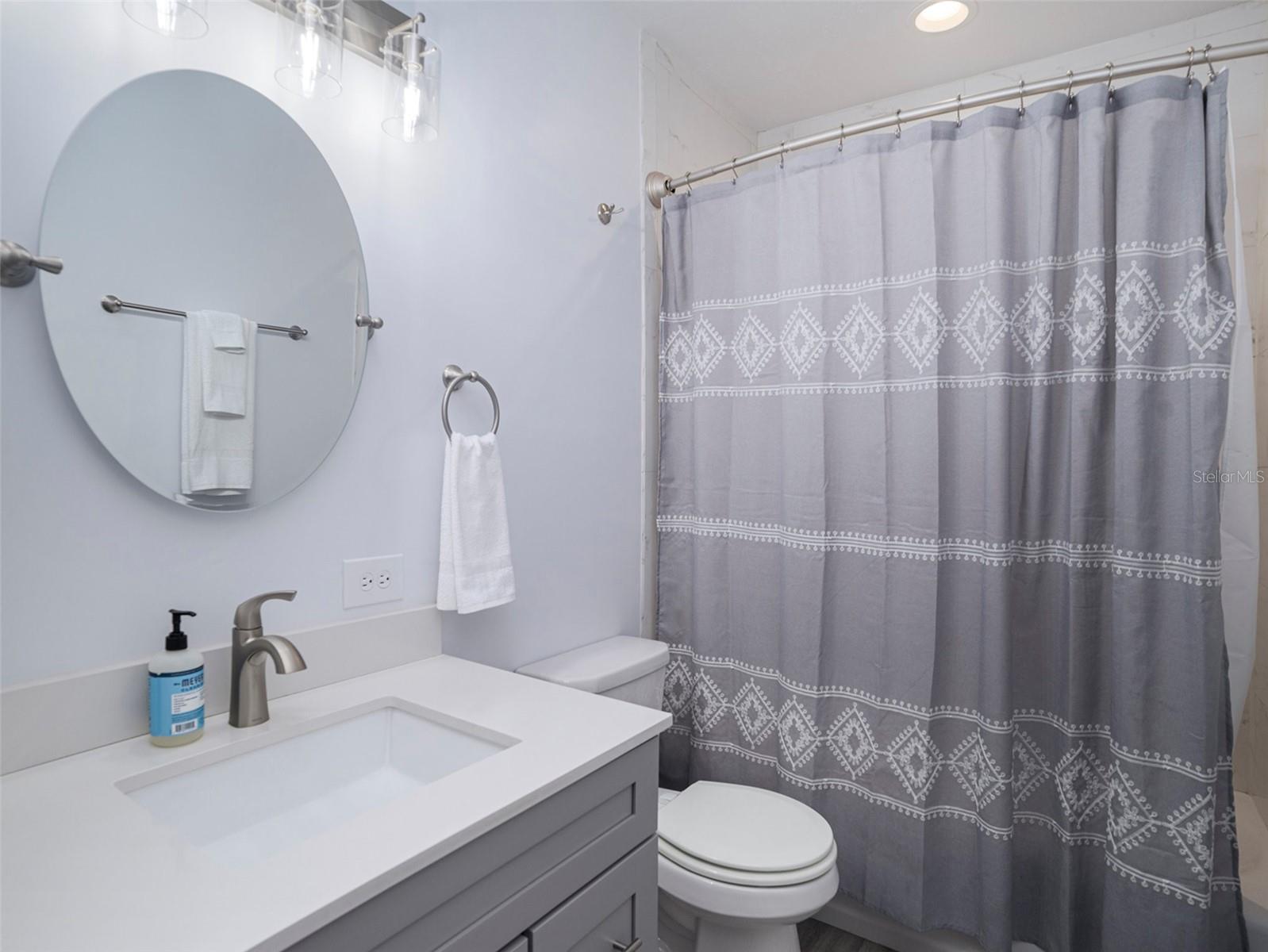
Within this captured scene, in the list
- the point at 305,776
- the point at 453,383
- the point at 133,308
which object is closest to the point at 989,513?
the point at 453,383

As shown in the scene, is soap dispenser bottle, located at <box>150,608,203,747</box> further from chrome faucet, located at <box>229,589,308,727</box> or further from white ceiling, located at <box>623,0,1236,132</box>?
white ceiling, located at <box>623,0,1236,132</box>

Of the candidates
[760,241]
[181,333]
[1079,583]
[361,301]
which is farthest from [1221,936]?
[181,333]

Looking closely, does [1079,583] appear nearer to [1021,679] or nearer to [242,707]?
[1021,679]

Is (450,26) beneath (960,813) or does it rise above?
above

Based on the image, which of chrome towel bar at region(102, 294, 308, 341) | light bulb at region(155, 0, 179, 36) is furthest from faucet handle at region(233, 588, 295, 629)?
light bulb at region(155, 0, 179, 36)

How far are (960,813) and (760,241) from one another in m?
1.53

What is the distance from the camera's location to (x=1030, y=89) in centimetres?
149

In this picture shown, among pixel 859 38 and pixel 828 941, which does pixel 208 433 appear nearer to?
pixel 828 941

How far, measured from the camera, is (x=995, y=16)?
190cm

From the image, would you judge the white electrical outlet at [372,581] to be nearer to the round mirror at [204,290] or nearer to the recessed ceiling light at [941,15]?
the round mirror at [204,290]

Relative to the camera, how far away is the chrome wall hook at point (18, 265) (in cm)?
84

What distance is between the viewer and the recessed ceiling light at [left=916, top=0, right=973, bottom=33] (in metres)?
1.83

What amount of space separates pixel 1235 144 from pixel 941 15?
3.04 feet

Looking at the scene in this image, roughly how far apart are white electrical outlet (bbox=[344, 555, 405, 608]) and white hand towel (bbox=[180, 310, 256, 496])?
9.7 inches
